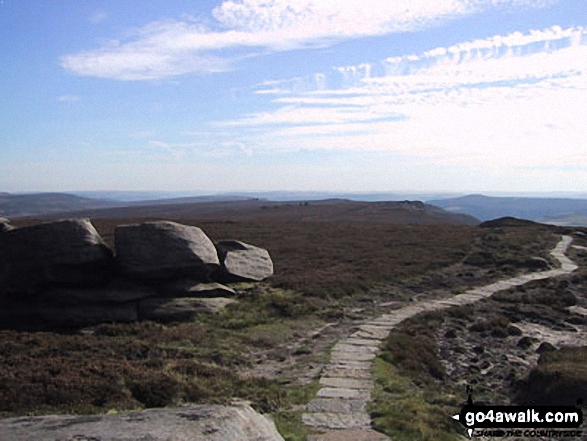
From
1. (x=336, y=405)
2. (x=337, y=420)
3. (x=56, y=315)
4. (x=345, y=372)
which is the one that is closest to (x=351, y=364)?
(x=345, y=372)

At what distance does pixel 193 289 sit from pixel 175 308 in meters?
1.67

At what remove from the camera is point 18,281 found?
1986cm

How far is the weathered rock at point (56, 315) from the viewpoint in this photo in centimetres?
1916

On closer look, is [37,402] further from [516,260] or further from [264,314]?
[516,260]

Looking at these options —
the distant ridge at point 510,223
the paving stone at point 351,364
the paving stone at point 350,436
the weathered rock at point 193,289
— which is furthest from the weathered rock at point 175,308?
the distant ridge at point 510,223

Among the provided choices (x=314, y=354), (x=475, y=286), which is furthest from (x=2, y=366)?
(x=475, y=286)

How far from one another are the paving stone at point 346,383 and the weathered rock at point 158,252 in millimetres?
9621

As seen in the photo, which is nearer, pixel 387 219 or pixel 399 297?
pixel 399 297

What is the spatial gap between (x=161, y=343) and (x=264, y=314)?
17.4ft

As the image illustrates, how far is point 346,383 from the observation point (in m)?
13.2

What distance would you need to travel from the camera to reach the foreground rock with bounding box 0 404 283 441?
674 centimetres

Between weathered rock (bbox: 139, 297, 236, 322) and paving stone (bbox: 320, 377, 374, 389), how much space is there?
8091mm

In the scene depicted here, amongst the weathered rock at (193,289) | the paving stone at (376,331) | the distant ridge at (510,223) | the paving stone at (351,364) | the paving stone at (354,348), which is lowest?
the paving stone at (376,331)

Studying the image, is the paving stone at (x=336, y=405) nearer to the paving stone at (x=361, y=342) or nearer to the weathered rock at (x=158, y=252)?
the paving stone at (x=361, y=342)
